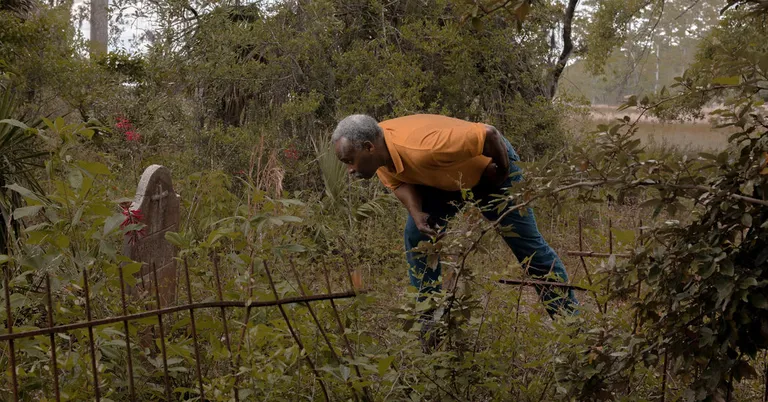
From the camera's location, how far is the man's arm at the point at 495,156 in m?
3.90

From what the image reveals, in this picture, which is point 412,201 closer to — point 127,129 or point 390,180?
point 390,180

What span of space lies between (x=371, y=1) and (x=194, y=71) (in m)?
2.16

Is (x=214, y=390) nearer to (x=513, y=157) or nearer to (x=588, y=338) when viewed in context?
(x=588, y=338)

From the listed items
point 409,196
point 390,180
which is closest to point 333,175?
point 390,180

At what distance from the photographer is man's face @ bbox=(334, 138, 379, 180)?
3.90 meters

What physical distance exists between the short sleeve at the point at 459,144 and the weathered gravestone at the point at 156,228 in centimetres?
154

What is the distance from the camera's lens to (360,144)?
3.92 m

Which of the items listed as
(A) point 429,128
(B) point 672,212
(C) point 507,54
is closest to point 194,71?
(C) point 507,54

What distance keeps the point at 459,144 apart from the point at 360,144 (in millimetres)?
499

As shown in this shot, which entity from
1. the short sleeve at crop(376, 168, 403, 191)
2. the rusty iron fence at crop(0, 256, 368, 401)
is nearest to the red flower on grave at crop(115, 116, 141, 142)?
the short sleeve at crop(376, 168, 403, 191)

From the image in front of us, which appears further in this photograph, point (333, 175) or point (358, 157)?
point (333, 175)

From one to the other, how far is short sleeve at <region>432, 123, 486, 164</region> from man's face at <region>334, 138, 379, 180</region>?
33cm

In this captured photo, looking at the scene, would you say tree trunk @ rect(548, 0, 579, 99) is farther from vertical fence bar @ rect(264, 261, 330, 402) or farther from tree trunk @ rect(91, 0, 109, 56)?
tree trunk @ rect(91, 0, 109, 56)

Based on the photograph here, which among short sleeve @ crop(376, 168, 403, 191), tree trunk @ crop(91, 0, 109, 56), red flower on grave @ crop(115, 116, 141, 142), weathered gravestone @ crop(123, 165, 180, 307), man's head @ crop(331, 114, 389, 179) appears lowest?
weathered gravestone @ crop(123, 165, 180, 307)
